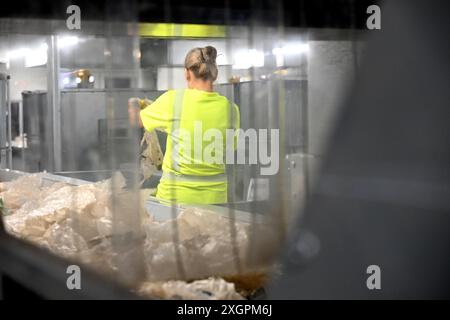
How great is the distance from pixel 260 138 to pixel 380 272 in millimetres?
374

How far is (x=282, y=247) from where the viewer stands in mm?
1359

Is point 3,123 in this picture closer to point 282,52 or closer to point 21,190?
point 21,190

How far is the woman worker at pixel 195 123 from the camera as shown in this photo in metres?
1.35

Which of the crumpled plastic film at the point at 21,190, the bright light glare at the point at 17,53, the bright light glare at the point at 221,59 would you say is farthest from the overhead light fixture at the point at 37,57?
the bright light glare at the point at 221,59

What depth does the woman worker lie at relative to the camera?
135cm

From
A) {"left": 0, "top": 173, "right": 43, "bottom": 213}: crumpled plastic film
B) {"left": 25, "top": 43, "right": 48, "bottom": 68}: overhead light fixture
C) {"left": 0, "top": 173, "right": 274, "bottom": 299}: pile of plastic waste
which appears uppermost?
{"left": 25, "top": 43, "right": 48, "bottom": 68}: overhead light fixture

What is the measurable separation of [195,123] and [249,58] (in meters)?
0.18

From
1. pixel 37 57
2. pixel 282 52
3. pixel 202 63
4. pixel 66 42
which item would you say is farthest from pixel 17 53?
pixel 282 52

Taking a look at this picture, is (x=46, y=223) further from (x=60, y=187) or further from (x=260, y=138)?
(x=260, y=138)

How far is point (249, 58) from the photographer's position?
135cm

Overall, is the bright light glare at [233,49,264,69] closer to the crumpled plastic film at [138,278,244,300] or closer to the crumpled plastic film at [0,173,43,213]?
the crumpled plastic film at [138,278,244,300]

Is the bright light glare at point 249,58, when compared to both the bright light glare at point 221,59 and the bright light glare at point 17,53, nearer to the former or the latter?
the bright light glare at point 221,59

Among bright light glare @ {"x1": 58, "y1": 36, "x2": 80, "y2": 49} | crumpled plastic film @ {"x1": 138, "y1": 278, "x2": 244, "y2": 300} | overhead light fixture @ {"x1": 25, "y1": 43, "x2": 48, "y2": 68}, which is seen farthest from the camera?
overhead light fixture @ {"x1": 25, "y1": 43, "x2": 48, "y2": 68}

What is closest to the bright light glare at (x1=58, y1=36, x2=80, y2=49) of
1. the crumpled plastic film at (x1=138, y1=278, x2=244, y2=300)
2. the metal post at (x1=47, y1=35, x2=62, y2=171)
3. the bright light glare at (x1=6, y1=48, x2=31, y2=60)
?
the metal post at (x1=47, y1=35, x2=62, y2=171)
